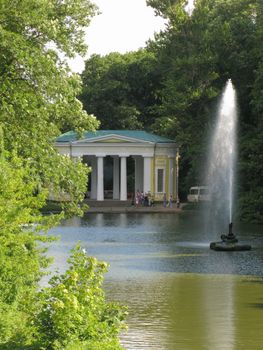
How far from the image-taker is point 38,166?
968 inches

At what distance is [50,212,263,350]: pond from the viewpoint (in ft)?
71.1

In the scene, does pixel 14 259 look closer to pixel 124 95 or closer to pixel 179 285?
pixel 179 285

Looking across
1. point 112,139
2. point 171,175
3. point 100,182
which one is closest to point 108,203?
point 100,182

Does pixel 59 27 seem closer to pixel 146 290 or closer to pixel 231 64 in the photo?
pixel 146 290

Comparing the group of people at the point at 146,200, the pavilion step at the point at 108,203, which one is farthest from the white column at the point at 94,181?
the group of people at the point at 146,200

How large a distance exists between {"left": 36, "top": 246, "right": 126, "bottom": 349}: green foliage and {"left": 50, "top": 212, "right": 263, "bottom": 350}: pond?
180 inches

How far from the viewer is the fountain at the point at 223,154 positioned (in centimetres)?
7056

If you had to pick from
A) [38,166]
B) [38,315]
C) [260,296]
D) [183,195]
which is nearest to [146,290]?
[260,296]

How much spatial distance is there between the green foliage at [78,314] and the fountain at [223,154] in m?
52.3

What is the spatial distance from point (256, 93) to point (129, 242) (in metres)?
24.5

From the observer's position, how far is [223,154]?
76.9 meters

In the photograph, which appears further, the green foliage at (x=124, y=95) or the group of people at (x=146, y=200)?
the green foliage at (x=124, y=95)

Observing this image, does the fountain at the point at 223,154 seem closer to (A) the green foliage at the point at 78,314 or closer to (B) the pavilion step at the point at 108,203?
(B) the pavilion step at the point at 108,203

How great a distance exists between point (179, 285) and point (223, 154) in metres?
47.7
